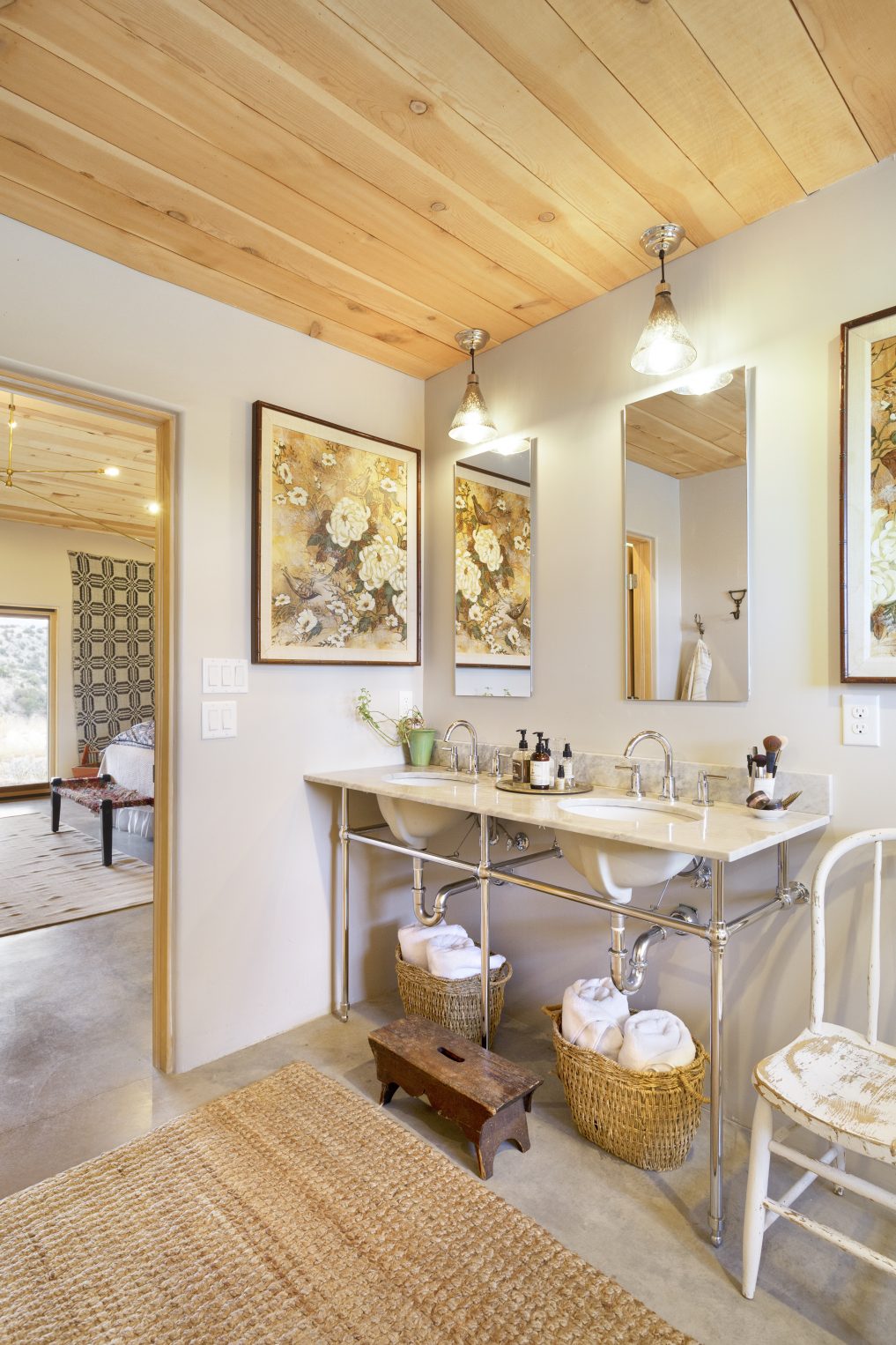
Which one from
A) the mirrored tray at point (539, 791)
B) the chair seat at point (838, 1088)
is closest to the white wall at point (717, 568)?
the mirrored tray at point (539, 791)

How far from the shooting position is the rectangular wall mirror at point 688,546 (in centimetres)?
191

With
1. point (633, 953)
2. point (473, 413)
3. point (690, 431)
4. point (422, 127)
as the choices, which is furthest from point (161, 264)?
point (633, 953)

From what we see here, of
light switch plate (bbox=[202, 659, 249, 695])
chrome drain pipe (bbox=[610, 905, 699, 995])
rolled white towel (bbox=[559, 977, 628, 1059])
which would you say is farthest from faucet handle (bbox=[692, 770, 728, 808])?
light switch plate (bbox=[202, 659, 249, 695])

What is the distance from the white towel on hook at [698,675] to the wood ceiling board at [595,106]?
1.12 m

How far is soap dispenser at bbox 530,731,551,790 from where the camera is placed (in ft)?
7.04

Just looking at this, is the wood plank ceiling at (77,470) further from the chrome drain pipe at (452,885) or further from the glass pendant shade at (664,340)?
the chrome drain pipe at (452,885)

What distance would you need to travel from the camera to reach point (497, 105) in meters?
1.49

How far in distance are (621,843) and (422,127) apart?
1.65 metres

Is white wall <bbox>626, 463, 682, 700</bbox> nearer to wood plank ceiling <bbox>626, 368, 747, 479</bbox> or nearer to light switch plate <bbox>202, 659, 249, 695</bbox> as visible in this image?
wood plank ceiling <bbox>626, 368, 747, 479</bbox>

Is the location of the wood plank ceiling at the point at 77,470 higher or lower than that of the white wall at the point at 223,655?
higher

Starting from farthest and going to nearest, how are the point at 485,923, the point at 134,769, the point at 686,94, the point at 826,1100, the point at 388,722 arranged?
the point at 134,769
the point at 388,722
the point at 485,923
the point at 686,94
the point at 826,1100

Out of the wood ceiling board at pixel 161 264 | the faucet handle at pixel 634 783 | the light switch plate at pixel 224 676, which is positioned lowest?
the faucet handle at pixel 634 783

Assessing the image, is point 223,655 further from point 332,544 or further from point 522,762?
point 522,762

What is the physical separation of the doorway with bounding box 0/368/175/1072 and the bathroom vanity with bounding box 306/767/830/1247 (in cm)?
60
